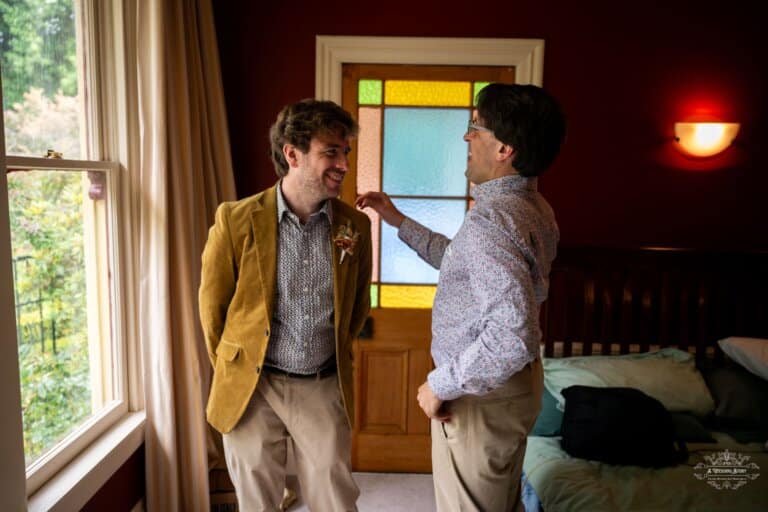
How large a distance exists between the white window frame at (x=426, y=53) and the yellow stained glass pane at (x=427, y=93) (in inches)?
4.1

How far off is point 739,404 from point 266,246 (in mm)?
2212

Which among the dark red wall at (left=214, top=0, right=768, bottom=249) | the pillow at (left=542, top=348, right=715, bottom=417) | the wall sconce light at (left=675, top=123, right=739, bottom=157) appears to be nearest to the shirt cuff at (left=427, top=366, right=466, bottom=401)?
the pillow at (left=542, top=348, right=715, bottom=417)

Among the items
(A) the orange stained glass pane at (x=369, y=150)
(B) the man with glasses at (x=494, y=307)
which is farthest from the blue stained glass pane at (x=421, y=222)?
(B) the man with glasses at (x=494, y=307)

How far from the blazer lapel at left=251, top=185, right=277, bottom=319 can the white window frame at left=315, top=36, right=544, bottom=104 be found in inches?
52.3

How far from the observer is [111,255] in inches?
82.4

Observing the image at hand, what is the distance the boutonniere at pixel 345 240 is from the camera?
1.73 m

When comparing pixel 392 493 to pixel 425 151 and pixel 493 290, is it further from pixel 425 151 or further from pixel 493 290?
pixel 493 290

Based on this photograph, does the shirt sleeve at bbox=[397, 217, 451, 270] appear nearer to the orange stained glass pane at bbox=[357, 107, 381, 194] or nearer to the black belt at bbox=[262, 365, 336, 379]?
the black belt at bbox=[262, 365, 336, 379]

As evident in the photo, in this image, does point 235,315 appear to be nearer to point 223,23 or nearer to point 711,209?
point 223,23

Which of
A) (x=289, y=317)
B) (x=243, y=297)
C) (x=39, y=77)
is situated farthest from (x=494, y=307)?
(x=39, y=77)

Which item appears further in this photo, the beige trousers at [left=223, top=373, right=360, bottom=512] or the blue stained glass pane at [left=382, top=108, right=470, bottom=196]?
the blue stained glass pane at [left=382, top=108, right=470, bottom=196]

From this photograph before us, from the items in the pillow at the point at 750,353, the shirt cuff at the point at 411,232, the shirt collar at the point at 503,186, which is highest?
the shirt collar at the point at 503,186

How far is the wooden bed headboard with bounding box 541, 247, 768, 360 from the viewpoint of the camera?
281 centimetres

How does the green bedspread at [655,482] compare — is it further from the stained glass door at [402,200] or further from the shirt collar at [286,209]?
the shirt collar at [286,209]
